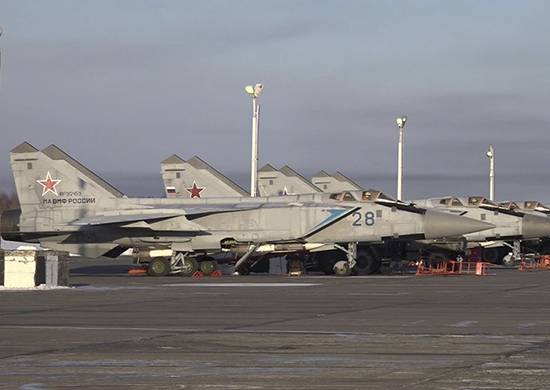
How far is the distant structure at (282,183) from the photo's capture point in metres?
56.8

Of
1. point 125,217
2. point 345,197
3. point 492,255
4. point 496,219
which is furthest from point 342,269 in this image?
point 492,255

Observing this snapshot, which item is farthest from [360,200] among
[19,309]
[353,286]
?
[19,309]

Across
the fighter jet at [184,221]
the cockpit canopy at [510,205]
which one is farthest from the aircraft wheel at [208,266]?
the cockpit canopy at [510,205]

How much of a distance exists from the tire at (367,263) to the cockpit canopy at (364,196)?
2.72m

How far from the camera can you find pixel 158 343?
15.3 meters

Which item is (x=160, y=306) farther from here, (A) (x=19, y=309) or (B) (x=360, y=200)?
(B) (x=360, y=200)

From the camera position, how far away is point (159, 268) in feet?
135

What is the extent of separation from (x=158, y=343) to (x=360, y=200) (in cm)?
2636

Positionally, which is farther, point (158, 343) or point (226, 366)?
point (158, 343)

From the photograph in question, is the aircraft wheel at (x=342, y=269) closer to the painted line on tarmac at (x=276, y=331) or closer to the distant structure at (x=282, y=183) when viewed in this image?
the distant structure at (x=282, y=183)

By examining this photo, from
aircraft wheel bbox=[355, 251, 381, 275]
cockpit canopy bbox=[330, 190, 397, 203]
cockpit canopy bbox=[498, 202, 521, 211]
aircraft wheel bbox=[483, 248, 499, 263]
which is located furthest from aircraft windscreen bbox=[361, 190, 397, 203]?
aircraft wheel bbox=[483, 248, 499, 263]

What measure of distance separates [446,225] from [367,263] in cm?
349

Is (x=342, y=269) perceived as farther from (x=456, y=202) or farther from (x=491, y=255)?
(x=491, y=255)

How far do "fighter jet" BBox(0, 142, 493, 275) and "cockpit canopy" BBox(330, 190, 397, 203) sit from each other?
47 millimetres
